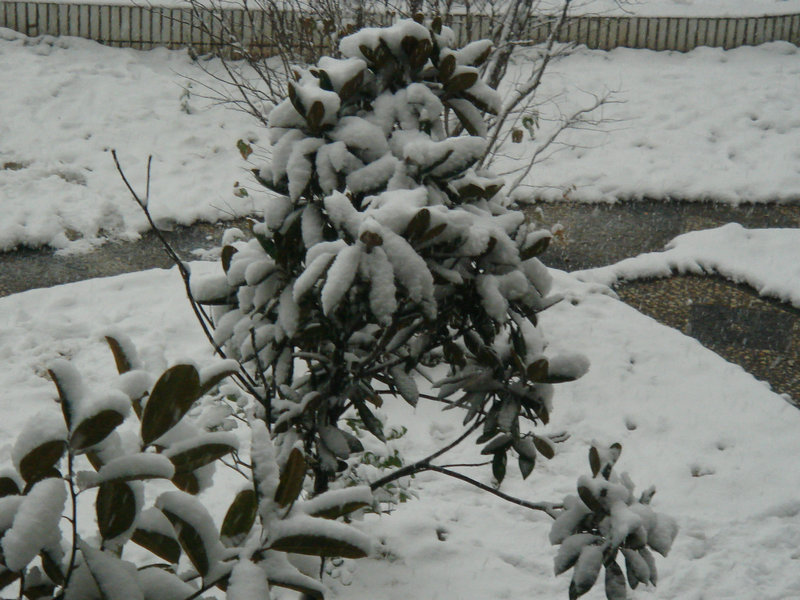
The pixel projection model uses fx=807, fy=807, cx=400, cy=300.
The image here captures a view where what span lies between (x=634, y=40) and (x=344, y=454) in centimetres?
862

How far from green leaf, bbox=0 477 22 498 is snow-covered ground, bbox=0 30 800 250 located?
523cm

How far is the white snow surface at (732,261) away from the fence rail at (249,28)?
3.04 metres

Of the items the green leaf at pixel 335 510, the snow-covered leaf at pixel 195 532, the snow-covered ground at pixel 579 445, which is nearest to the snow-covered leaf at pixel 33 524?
the snow-covered leaf at pixel 195 532

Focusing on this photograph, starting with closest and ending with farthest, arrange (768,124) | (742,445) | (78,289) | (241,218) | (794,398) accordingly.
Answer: (742,445)
(794,398)
(78,289)
(241,218)
(768,124)

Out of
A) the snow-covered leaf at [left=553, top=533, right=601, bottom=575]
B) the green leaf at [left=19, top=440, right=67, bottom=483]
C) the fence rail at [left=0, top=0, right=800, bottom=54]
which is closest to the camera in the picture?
the green leaf at [left=19, top=440, right=67, bottom=483]

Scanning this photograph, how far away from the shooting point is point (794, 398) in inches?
173

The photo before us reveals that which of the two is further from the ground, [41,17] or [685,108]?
[41,17]

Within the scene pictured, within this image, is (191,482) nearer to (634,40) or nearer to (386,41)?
(386,41)

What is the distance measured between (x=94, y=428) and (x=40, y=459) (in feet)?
0.26

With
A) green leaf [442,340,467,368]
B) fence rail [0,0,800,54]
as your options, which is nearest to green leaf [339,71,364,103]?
green leaf [442,340,467,368]

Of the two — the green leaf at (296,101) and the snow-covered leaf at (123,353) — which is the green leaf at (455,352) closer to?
the green leaf at (296,101)

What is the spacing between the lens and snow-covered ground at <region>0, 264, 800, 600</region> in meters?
3.04

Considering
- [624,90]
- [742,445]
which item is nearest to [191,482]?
[742,445]

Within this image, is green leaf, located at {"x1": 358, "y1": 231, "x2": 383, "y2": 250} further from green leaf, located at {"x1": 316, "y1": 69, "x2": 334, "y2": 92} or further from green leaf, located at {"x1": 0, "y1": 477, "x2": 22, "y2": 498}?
green leaf, located at {"x1": 0, "y1": 477, "x2": 22, "y2": 498}
